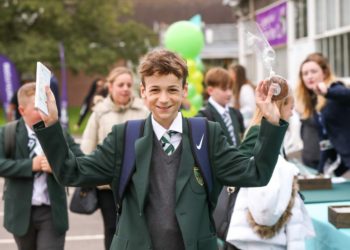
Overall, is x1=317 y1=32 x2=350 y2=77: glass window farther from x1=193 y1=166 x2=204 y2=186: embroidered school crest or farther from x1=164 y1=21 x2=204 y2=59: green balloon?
x1=193 y1=166 x2=204 y2=186: embroidered school crest

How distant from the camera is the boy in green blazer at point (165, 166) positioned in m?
2.89

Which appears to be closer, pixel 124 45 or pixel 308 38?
pixel 308 38

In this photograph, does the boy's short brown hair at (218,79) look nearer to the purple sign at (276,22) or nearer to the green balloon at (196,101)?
the green balloon at (196,101)

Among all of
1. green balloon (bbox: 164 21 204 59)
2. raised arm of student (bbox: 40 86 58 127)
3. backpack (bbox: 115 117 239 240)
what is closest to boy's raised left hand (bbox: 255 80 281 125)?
backpack (bbox: 115 117 239 240)

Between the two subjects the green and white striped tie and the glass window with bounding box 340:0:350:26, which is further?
the glass window with bounding box 340:0:350:26

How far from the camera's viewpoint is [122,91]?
5.93m

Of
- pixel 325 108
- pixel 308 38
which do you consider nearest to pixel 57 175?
pixel 325 108

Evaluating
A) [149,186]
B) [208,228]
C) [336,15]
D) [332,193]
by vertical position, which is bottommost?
[332,193]

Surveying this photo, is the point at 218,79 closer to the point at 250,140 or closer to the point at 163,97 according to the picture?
the point at 250,140

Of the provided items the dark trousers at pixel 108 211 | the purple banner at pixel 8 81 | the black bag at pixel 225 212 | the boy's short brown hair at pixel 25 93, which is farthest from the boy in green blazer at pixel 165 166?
the purple banner at pixel 8 81

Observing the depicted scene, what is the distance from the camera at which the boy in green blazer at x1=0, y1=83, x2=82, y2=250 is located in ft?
15.1

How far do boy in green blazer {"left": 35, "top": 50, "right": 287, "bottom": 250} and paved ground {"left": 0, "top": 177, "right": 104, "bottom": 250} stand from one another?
3812 millimetres

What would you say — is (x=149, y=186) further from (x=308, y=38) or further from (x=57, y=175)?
(x=308, y=38)

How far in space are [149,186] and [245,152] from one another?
2.01 ft
